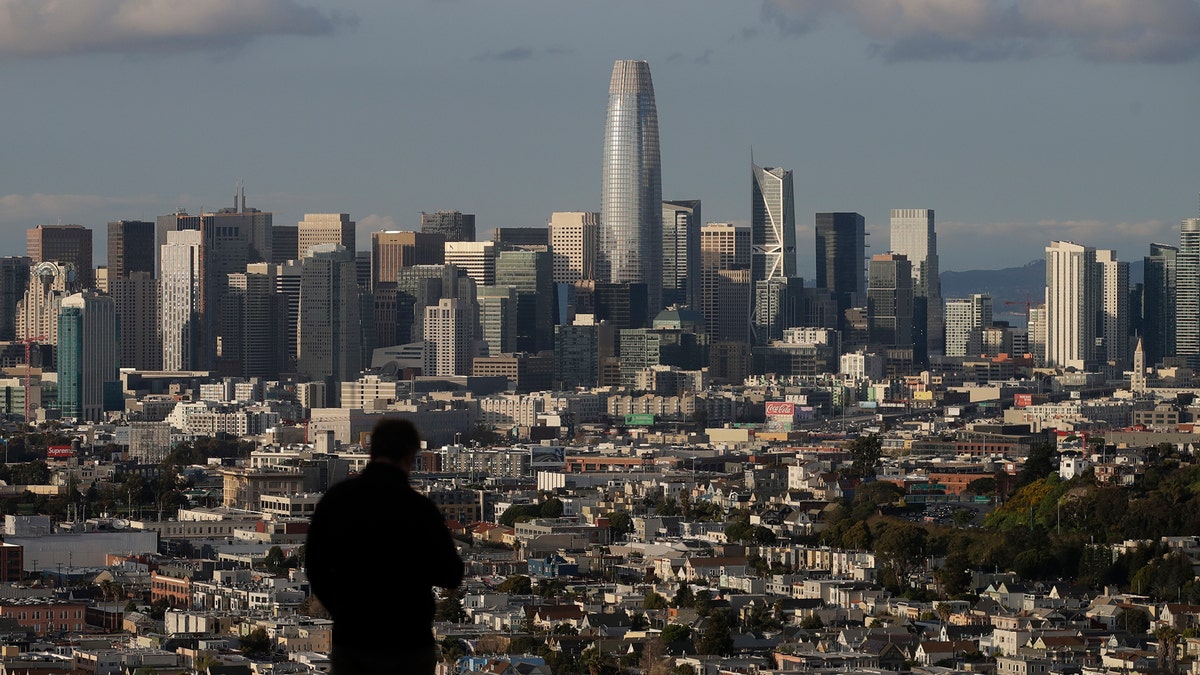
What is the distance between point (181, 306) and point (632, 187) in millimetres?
28523

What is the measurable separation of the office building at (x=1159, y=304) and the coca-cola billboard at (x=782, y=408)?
36066 millimetres

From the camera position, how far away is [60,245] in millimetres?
137000

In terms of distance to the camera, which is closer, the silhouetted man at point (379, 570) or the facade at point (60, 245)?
the silhouetted man at point (379, 570)

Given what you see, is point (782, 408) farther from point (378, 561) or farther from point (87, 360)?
point (378, 561)

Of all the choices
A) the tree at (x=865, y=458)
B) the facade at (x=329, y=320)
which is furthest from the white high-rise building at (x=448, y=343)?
the tree at (x=865, y=458)

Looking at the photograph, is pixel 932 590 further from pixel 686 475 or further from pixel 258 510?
pixel 686 475

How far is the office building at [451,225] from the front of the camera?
483 ft

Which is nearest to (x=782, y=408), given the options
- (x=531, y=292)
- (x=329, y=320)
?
(x=329, y=320)

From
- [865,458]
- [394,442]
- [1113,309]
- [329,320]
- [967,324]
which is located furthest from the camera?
[967,324]

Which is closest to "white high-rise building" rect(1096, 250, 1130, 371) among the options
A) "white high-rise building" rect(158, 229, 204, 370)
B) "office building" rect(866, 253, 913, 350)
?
"office building" rect(866, 253, 913, 350)

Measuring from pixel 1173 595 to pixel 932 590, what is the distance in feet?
11.8

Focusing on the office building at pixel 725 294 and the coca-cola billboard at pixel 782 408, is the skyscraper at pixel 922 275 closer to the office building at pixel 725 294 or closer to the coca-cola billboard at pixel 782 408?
the office building at pixel 725 294

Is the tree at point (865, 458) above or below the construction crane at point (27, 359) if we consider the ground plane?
below

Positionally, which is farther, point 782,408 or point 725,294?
point 725,294
